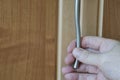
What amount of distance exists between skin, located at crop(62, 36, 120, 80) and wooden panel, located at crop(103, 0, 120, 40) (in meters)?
0.02

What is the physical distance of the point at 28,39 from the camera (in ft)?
1.19

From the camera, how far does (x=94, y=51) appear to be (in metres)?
0.44

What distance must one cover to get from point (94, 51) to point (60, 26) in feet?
0.34

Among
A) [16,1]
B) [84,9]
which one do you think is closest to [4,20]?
[16,1]

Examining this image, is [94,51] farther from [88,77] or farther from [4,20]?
[4,20]

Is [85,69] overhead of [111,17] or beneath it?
beneath

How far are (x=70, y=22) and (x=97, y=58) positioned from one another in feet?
0.29

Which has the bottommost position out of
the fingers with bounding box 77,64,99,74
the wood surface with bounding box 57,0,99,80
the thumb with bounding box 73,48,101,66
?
the fingers with bounding box 77,64,99,74

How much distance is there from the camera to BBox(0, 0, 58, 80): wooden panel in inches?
13.6

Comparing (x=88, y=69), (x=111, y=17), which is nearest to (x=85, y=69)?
(x=88, y=69)

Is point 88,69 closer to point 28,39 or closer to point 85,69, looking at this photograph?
point 85,69

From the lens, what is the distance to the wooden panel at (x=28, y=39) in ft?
1.14

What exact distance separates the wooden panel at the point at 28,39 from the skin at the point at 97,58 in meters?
0.04

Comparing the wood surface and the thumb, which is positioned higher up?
the wood surface
